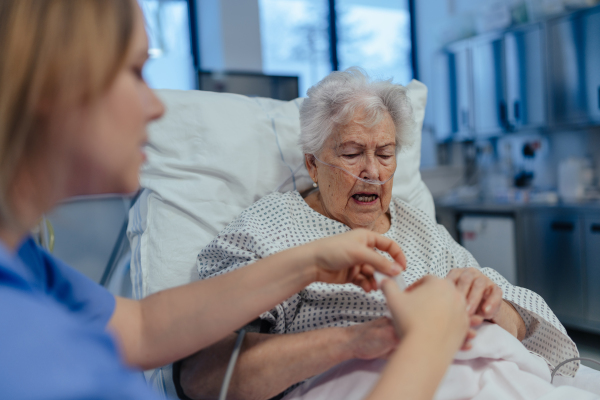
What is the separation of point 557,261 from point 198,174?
236 cm

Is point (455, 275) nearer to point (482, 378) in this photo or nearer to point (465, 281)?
point (465, 281)

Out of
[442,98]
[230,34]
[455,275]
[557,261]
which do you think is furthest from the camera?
[442,98]

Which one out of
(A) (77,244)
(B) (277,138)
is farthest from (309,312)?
(A) (77,244)

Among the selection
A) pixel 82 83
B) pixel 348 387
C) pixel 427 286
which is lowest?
pixel 348 387

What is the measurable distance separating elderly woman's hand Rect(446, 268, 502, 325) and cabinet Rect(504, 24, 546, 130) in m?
2.45

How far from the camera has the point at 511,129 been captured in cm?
313

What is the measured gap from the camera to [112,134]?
472 mm

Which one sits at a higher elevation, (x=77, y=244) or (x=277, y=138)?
(x=277, y=138)

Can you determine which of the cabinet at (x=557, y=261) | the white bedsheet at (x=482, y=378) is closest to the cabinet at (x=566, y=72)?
the cabinet at (x=557, y=261)

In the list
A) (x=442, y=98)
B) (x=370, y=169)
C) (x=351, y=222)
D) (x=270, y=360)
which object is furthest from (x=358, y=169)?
(x=442, y=98)

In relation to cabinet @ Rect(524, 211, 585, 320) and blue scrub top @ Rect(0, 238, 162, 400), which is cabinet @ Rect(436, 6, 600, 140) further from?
blue scrub top @ Rect(0, 238, 162, 400)

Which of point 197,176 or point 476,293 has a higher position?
point 197,176

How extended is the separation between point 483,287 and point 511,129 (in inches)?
101

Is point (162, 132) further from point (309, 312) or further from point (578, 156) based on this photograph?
point (578, 156)
